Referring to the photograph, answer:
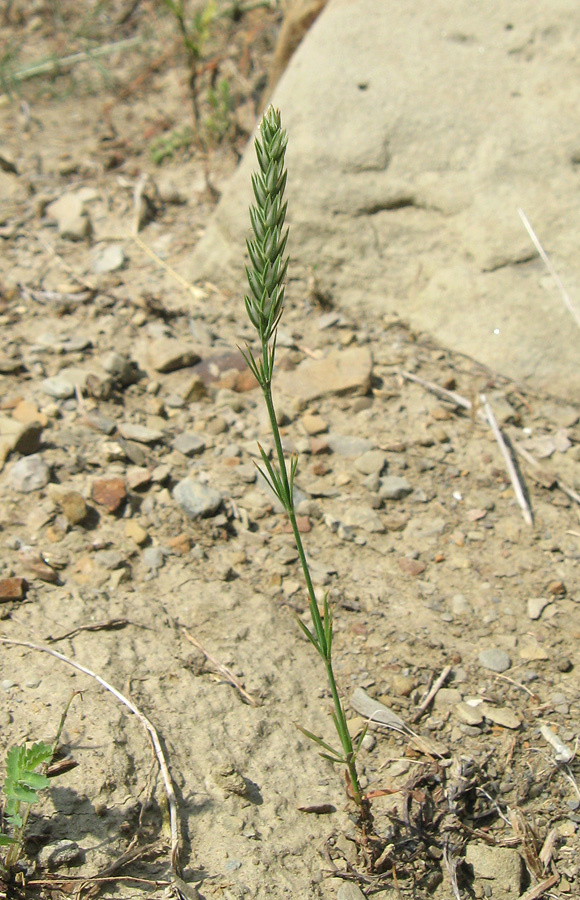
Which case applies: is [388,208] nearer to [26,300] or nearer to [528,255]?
[528,255]

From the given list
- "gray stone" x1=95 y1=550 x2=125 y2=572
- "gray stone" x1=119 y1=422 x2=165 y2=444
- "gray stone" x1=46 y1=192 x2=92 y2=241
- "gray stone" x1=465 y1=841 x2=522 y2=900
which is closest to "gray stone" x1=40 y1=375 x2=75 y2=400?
"gray stone" x1=119 y1=422 x2=165 y2=444

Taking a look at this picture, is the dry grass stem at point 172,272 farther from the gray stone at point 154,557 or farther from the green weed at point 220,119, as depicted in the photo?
the gray stone at point 154,557

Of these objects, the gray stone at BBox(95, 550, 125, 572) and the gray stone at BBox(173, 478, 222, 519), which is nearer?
the gray stone at BBox(95, 550, 125, 572)

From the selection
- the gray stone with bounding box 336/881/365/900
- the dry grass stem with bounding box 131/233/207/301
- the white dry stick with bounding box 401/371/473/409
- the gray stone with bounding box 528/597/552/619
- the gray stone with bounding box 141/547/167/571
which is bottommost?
the gray stone with bounding box 336/881/365/900

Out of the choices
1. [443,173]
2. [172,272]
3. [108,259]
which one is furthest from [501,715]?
[108,259]

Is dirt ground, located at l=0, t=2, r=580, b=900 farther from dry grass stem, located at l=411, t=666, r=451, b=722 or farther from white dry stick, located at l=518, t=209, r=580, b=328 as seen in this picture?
white dry stick, located at l=518, t=209, r=580, b=328

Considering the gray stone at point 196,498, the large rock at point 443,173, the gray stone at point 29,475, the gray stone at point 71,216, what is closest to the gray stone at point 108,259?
the gray stone at point 71,216
